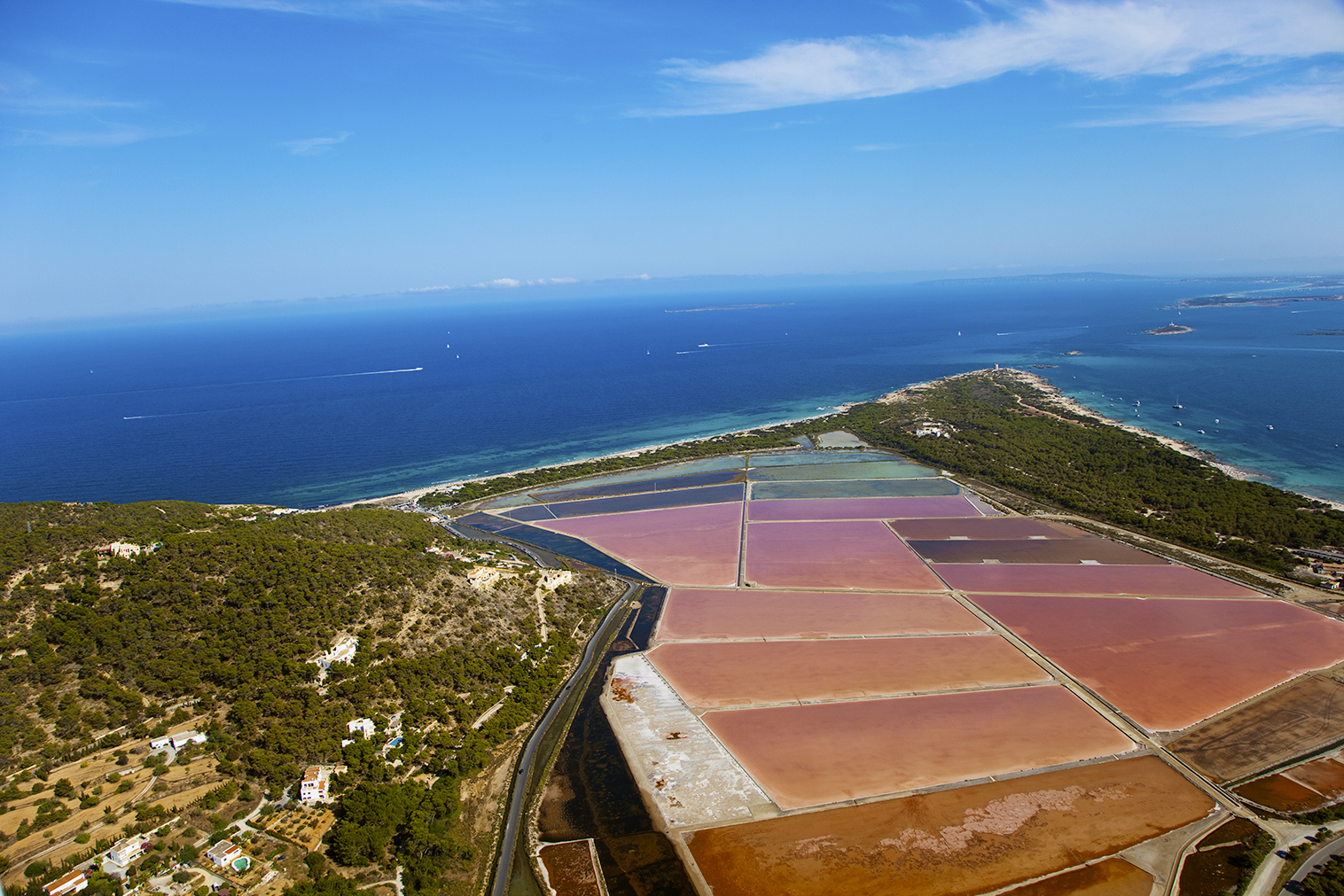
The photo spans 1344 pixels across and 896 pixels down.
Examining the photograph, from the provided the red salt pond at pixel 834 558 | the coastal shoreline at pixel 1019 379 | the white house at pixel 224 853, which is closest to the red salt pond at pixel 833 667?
the red salt pond at pixel 834 558

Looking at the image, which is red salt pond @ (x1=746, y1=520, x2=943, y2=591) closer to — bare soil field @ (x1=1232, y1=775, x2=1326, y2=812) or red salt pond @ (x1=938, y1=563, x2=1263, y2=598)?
red salt pond @ (x1=938, y1=563, x2=1263, y2=598)

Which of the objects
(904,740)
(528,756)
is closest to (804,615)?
(904,740)

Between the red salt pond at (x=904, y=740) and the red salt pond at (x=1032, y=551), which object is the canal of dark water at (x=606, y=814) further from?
the red salt pond at (x=1032, y=551)

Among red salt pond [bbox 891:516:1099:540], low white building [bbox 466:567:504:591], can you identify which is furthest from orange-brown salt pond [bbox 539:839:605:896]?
red salt pond [bbox 891:516:1099:540]

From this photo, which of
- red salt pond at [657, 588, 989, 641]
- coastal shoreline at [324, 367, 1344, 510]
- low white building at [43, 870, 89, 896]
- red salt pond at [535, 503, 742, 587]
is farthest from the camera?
coastal shoreline at [324, 367, 1344, 510]

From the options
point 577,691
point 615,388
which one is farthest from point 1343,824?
point 615,388
